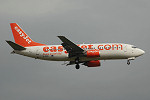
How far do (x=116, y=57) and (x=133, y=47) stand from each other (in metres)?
4.60

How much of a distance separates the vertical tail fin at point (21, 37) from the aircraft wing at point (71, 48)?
7.49 metres

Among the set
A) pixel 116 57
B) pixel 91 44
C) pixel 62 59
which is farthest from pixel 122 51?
pixel 62 59

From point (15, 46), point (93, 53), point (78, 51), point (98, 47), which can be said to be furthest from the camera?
point (98, 47)

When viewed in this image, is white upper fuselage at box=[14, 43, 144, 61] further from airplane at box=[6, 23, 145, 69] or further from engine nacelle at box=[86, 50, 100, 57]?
engine nacelle at box=[86, 50, 100, 57]

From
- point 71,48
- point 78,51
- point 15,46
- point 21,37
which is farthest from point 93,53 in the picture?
point 21,37

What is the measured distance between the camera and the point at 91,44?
254 ft

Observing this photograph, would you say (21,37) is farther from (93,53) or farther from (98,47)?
(98,47)

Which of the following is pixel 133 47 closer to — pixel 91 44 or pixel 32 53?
pixel 91 44

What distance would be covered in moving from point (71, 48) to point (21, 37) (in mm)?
12683

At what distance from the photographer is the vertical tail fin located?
80.1 m

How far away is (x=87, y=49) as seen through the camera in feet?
252

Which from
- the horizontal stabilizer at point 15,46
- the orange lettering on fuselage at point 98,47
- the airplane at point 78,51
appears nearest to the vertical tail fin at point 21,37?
the airplane at point 78,51

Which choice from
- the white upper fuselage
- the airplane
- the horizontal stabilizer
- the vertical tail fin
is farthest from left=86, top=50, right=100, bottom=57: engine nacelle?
the horizontal stabilizer

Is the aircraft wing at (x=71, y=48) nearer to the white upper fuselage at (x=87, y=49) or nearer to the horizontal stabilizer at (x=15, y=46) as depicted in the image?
the white upper fuselage at (x=87, y=49)
